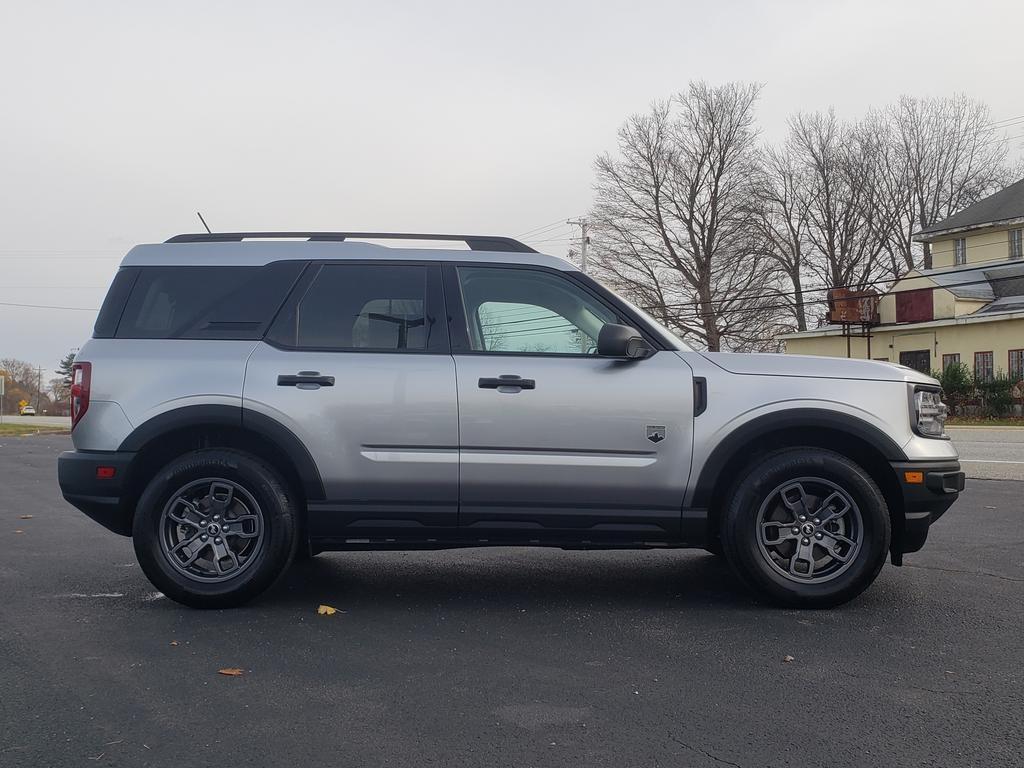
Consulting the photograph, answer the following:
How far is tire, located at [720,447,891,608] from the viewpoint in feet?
16.6

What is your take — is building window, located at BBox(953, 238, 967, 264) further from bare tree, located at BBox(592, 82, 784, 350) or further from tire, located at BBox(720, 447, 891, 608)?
tire, located at BBox(720, 447, 891, 608)

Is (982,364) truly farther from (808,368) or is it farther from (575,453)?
(575,453)

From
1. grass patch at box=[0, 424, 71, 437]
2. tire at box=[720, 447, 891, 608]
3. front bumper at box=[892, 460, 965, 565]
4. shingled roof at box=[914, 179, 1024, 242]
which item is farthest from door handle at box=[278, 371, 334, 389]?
shingled roof at box=[914, 179, 1024, 242]

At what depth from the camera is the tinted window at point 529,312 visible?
5320 mm

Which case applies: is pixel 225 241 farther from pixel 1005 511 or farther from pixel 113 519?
pixel 1005 511

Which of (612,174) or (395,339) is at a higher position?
(612,174)

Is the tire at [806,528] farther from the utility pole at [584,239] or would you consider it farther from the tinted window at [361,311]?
the utility pole at [584,239]

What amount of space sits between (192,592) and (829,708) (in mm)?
3339

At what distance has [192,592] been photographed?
5.15 meters

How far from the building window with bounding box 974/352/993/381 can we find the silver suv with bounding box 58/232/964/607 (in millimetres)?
36747

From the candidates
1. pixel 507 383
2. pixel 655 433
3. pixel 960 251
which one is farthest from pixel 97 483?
pixel 960 251

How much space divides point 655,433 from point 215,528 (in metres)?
2.47

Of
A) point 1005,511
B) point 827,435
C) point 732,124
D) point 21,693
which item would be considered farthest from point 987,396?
point 21,693

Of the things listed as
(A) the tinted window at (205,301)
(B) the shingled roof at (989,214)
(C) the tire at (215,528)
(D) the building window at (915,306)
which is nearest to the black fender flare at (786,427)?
(C) the tire at (215,528)
